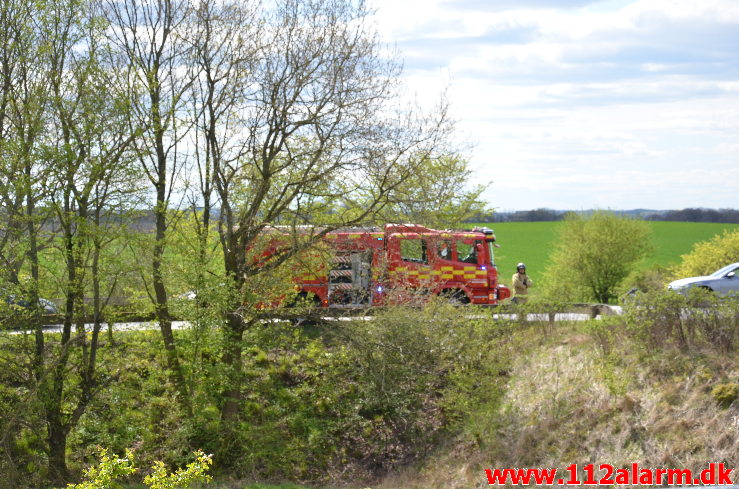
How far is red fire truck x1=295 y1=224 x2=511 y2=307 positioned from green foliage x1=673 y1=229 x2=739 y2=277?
1387 centimetres

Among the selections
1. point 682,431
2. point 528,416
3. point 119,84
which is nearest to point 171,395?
point 119,84

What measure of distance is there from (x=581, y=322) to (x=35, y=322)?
11.2 m

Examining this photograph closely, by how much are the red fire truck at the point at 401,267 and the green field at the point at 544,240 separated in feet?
88.3

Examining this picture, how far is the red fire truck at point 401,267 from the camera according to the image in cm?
1722

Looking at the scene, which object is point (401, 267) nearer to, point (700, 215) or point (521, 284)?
point (521, 284)

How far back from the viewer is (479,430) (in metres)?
14.4

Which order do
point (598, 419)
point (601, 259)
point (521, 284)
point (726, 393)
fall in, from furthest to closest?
1. point (601, 259)
2. point (521, 284)
3. point (598, 419)
4. point (726, 393)

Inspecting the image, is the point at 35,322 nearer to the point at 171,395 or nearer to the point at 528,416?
the point at 171,395

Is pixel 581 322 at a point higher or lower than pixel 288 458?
higher

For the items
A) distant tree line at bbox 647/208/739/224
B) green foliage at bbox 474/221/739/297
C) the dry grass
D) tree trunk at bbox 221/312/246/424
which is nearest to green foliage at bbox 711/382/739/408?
the dry grass

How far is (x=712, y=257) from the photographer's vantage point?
1276 inches

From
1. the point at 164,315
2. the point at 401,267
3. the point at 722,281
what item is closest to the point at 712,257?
the point at 722,281

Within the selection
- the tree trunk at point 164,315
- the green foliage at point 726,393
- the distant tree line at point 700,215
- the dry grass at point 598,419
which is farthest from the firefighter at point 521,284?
the distant tree line at point 700,215

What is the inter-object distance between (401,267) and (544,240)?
166 ft
